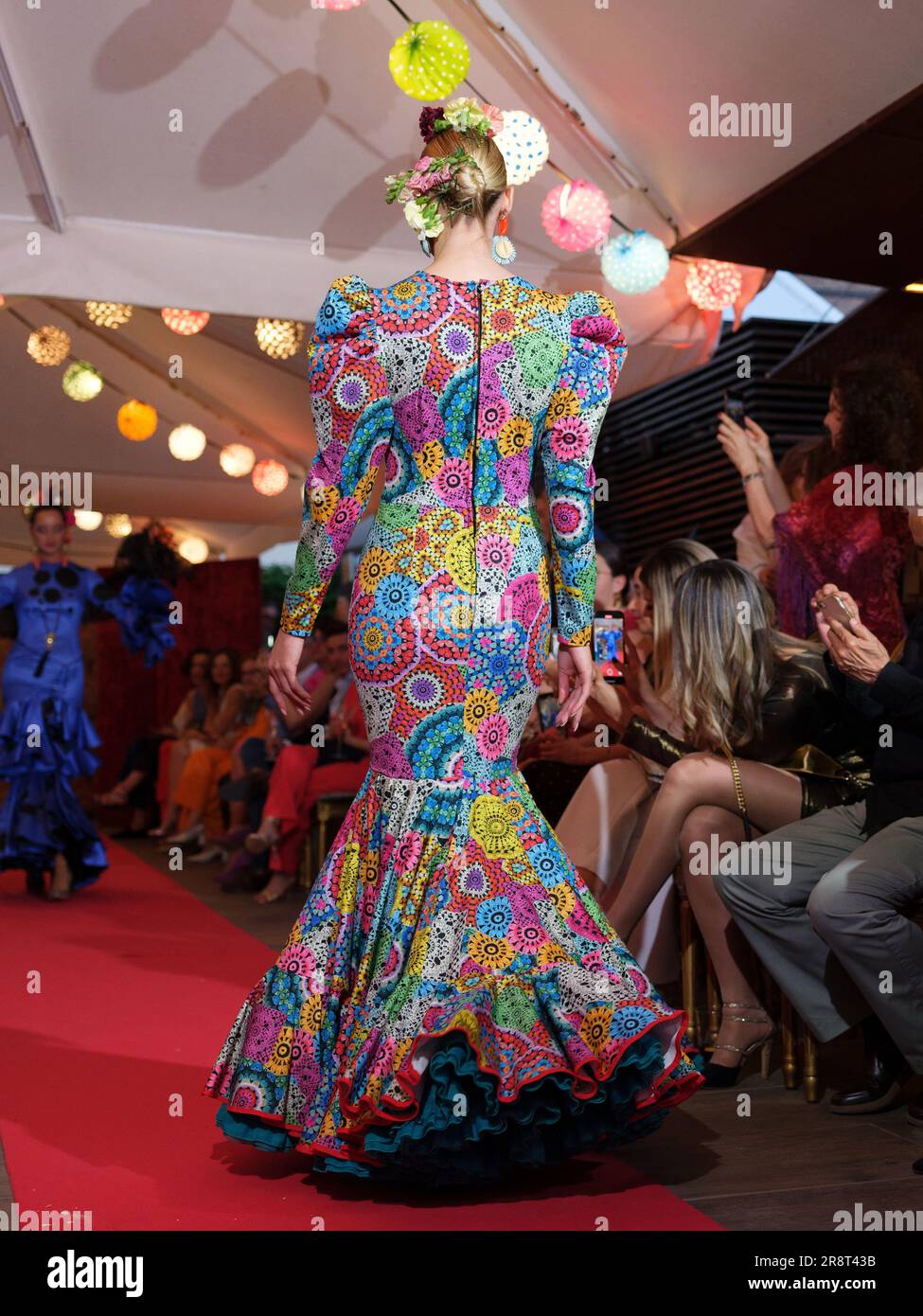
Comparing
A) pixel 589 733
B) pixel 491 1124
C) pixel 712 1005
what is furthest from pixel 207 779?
pixel 491 1124

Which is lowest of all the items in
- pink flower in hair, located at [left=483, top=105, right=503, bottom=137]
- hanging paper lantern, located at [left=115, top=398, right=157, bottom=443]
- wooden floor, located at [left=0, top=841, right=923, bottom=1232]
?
wooden floor, located at [left=0, top=841, right=923, bottom=1232]

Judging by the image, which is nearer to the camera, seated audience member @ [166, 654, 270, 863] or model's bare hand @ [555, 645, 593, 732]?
model's bare hand @ [555, 645, 593, 732]

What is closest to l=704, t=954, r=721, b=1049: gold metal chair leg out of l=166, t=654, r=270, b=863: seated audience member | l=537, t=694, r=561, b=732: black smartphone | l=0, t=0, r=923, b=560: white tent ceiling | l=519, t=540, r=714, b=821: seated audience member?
l=519, t=540, r=714, b=821: seated audience member

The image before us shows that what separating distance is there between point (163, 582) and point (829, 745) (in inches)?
A: 130

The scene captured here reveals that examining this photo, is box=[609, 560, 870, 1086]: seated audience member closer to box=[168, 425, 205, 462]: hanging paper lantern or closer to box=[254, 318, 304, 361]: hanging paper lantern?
box=[254, 318, 304, 361]: hanging paper lantern

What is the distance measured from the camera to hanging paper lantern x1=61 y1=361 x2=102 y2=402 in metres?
7.31

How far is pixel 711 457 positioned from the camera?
7449 mm

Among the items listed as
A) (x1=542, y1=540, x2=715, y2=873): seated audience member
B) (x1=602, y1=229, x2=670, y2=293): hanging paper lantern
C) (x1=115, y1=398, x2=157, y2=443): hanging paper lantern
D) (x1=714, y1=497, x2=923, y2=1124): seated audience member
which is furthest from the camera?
(x1=115, y1=398, x2=157, y2=443): hanging paper lantern

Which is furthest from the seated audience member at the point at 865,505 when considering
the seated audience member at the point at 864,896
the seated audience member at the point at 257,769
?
the seated audience member at the point at 257,769

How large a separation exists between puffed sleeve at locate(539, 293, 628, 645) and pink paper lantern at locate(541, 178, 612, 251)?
2.54m

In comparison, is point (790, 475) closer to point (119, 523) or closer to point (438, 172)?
point (438, 172)

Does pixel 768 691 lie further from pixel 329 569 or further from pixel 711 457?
pixel 711 457

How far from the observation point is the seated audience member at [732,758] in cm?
283
